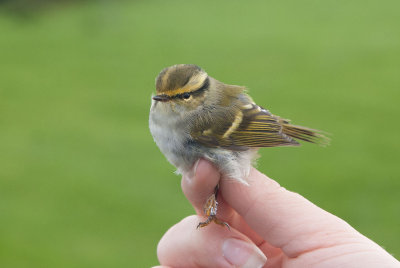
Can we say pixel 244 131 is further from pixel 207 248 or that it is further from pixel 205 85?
pixel 207 248

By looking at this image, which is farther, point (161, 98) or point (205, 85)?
point (205, 85)

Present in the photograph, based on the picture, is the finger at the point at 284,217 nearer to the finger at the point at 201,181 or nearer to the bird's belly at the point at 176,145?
the finger at the point at 201,181

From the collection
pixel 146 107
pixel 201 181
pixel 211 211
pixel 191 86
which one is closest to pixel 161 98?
pixel 191 86

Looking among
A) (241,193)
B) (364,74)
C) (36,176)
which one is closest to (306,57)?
(364,74)

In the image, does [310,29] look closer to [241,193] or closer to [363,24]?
[363,24]

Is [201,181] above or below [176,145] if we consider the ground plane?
below

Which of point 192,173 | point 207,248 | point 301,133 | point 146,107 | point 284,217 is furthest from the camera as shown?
point 146,107
